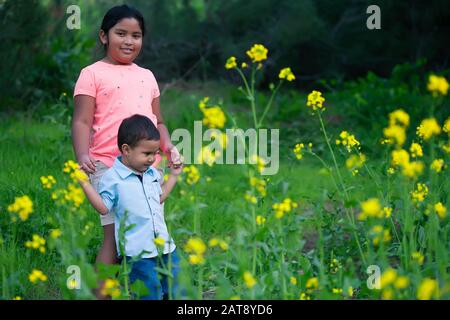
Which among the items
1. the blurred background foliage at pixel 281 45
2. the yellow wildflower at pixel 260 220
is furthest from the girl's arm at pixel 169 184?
the blurred background foliage at pixel 281 45

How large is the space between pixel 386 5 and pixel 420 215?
5.38 meters

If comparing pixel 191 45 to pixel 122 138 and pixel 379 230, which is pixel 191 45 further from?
pixel 379 230

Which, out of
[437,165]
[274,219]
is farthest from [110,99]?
[437,165]

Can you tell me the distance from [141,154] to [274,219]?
0.64 meters

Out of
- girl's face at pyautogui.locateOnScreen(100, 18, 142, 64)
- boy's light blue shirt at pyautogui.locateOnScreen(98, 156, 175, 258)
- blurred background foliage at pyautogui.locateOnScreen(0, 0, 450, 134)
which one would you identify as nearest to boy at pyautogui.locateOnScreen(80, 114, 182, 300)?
boy's light blue shirt at pyautogui.locateOnScreen(98, 156, 175, 258)

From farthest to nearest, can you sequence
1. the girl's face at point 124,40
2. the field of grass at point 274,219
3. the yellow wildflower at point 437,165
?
the girl's face at point 124,40
the yellow wildflower at point 437,165
the field of grass at point 274,219

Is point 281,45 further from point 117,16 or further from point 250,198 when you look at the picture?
point 250,198

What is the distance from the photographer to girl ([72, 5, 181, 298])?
343cm

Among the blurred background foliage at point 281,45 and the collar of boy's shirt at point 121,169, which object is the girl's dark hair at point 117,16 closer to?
Result: the collar of boy's shirt at point 121,169

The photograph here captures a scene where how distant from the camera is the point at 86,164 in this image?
3285mm

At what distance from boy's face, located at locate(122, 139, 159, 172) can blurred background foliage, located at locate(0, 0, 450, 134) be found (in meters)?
4.04

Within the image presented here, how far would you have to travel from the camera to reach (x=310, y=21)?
863 cm

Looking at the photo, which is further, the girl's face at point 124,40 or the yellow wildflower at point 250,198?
the girl's face at point 124,40

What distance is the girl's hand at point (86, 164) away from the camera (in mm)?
3279
